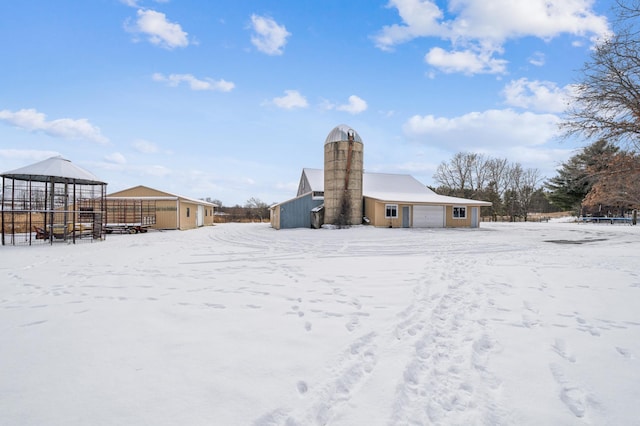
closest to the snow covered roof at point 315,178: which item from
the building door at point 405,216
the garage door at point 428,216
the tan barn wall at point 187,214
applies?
the building door at point 405,216

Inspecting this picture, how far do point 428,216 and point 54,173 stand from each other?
2401cm

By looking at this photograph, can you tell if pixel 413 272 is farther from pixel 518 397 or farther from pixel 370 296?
pixel 518 397

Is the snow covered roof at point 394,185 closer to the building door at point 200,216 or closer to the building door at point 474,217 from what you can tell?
the building door at point 474,217

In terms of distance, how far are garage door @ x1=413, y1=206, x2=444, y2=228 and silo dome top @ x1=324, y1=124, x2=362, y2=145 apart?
7.44 metres

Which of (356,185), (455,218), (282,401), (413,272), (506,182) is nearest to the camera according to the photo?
(282,401)

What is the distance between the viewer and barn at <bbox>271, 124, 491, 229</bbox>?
24859 millimetres

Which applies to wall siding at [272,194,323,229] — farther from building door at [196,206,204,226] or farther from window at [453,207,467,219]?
window at [453,207,467,219]

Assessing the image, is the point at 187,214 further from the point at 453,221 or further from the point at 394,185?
the point at 453,221

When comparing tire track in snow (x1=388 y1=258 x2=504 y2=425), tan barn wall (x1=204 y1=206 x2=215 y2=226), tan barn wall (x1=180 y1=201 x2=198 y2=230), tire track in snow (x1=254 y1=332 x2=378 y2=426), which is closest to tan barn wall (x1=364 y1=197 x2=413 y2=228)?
tan barn wall (x1=180 y1=201 x2=198 y2=230)

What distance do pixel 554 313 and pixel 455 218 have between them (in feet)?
78.7

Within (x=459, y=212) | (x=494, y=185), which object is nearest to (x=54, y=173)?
(x=459, y=212)

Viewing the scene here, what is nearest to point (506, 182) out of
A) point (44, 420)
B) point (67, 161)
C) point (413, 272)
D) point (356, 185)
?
point (356, 185)

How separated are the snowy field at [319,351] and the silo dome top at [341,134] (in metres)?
19.6

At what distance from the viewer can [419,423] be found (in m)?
2.25
